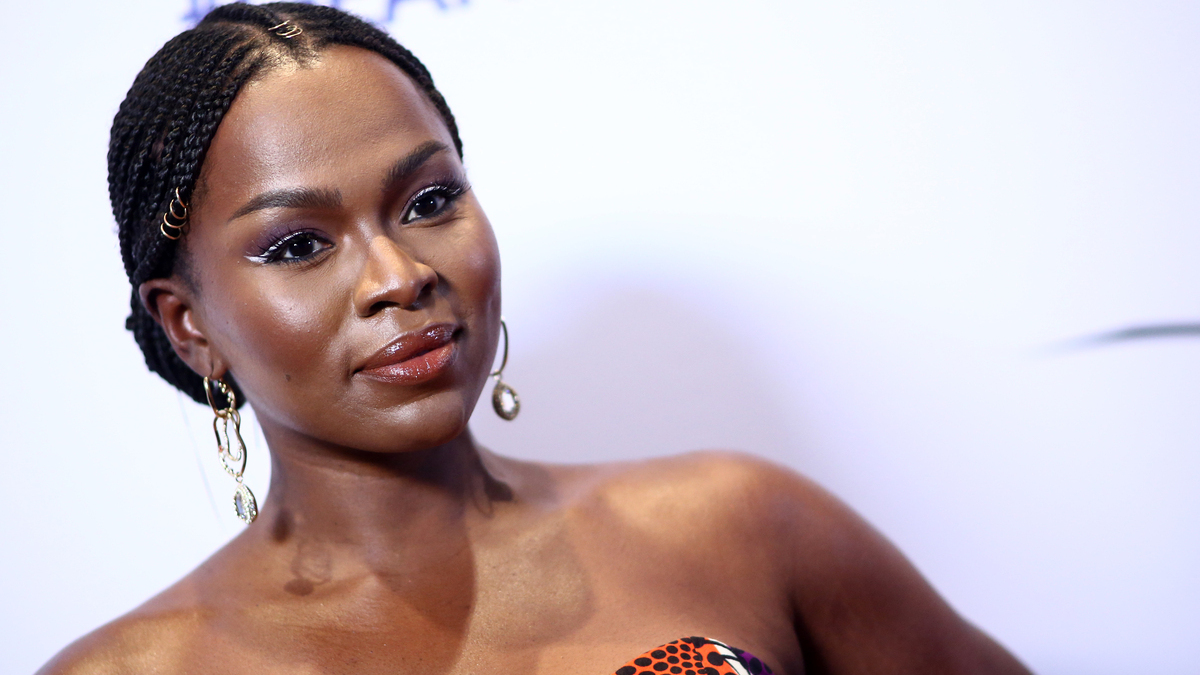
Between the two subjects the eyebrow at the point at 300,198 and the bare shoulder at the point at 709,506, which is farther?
the bare shoulder at the point at 709,506

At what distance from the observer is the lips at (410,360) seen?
3.29ft

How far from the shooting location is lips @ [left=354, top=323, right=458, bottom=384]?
3.29 feet

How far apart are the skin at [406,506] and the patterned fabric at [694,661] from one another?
26 mm

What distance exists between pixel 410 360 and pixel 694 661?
42 centimetres

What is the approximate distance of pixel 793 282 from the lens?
1561 mm

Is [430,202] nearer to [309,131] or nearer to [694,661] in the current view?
[309,131]

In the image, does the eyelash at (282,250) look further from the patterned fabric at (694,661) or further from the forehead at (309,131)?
the patterned fabric at (694,661)

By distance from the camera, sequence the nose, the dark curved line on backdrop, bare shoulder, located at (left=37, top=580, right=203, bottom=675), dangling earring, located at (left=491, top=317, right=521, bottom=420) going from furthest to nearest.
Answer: the dark curved line on backdrop, dangling earring, located at (left=491, top=317, right=521, bottom=420), bare shoulder, located at (left=37, top=580, right=203, bottom=675), the nose

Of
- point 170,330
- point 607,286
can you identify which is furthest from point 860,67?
point 170,330

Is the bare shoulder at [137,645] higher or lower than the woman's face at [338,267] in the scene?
lower

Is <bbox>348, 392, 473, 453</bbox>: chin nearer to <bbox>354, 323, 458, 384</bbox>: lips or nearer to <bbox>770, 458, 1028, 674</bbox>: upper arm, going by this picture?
<bbox>354, 323, 458, 384</bbox>: lips

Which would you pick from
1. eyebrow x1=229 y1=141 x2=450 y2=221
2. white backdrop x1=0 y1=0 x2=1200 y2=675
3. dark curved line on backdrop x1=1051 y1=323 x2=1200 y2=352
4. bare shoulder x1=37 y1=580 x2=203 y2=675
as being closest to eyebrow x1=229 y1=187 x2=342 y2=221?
eyebrow x1=229 y1=141 x2=450 y2=221

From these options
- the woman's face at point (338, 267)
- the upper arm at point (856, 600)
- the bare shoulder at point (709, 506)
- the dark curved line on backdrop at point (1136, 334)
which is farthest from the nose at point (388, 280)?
the dark curved line on backdrop at point (1136, 334)

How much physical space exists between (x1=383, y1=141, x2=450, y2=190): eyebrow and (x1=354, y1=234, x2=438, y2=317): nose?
6 cm
